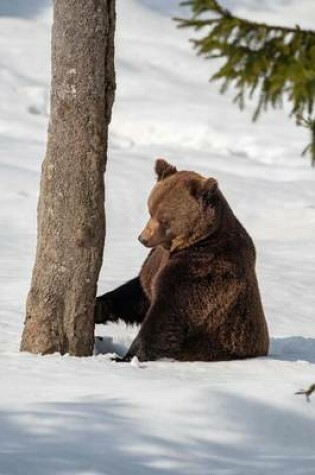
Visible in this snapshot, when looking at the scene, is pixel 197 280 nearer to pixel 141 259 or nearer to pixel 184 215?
pixel 184 215

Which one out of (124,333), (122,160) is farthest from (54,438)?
(122,160)

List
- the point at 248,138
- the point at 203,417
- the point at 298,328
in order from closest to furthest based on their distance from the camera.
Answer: the point at 203,417 < the point at 298,328 < the point at 248,138

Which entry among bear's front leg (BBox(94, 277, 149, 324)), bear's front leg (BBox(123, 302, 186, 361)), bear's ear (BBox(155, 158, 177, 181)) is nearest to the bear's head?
bear's ear (BBox(155, 158, 177, 181))

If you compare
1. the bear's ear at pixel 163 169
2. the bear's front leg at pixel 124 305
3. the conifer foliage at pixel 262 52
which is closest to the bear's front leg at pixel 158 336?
the bear's front leg at pixel 124 305

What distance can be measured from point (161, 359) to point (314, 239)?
7.25 m

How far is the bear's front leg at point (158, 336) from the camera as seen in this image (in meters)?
7.11

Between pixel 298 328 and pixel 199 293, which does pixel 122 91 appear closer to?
pixel 298 328

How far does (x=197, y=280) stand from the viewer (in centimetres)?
719

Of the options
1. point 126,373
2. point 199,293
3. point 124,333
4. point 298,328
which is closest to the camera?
point 126,373

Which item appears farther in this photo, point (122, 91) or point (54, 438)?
point (122, 91)

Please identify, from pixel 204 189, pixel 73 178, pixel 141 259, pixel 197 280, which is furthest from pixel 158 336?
pixel 141 259

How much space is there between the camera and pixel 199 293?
23.5 feet

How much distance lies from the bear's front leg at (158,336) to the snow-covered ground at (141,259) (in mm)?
157

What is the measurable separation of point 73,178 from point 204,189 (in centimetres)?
74
